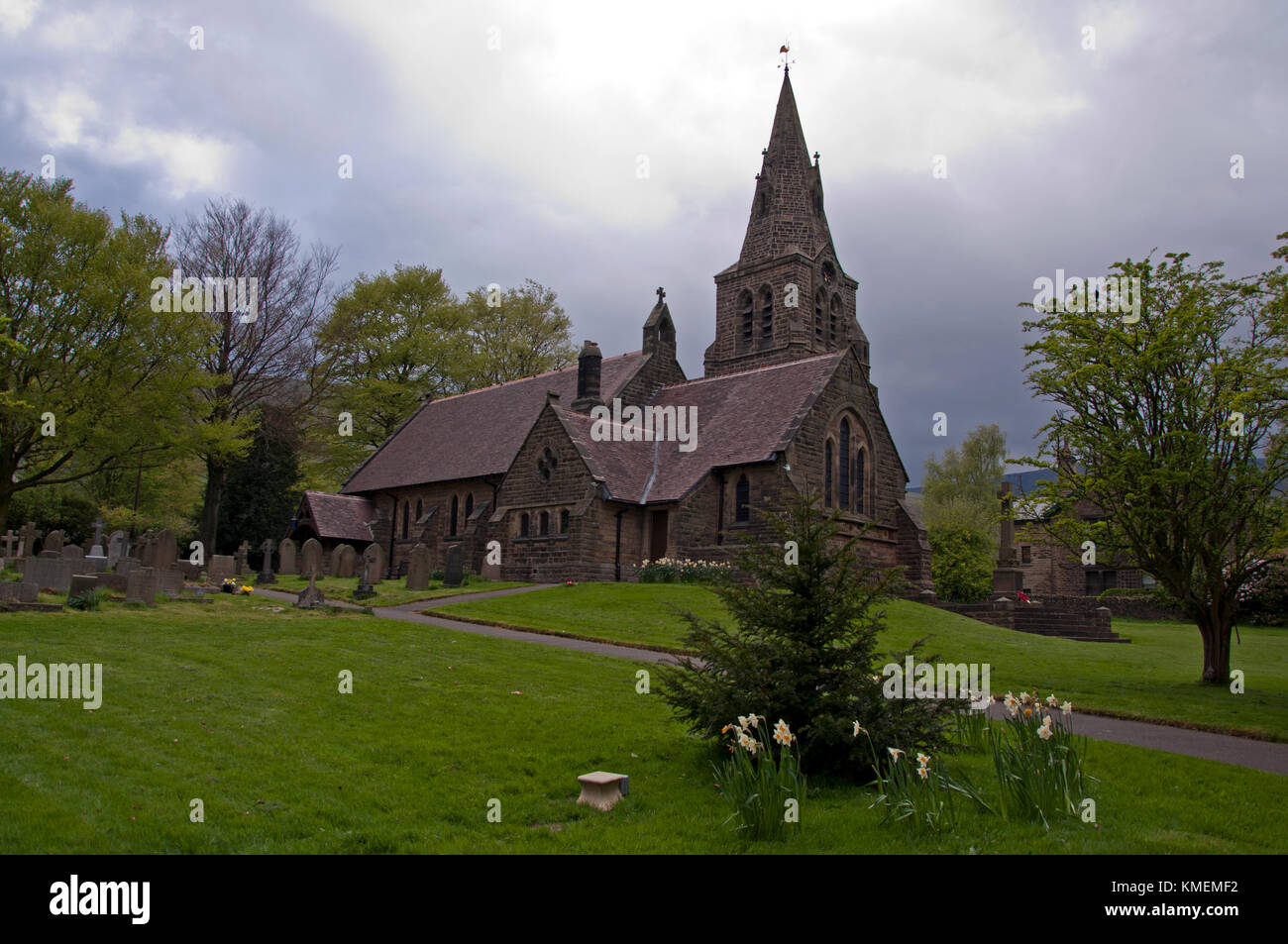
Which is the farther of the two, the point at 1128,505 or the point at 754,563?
the point at 1128,505

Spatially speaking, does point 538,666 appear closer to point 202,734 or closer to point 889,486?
point 202,734

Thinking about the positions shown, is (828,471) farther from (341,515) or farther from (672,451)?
(341,515)

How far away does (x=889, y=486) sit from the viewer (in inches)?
1341

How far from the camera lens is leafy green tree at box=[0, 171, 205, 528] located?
944 inches

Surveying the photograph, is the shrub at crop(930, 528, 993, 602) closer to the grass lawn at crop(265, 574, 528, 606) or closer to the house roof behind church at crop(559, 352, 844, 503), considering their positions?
the house roof behind church at crop(559, 352, 844, 503)

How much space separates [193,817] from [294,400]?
4673 cm

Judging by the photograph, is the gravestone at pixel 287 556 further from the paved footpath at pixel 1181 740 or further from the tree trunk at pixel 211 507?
the paved footpath at pixel 1181 740

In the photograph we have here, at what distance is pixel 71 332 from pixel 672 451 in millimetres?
19247

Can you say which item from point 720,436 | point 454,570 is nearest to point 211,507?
point 454,570

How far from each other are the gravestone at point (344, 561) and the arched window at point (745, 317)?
70.1 feet

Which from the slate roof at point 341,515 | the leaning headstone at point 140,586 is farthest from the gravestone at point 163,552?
the slate roof at point 341,515

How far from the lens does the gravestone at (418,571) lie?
28.0 metres

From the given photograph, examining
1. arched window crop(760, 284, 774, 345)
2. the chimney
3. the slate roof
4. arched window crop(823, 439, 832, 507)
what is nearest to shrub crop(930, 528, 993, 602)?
arched window crop(823, 439, 832, 507)
